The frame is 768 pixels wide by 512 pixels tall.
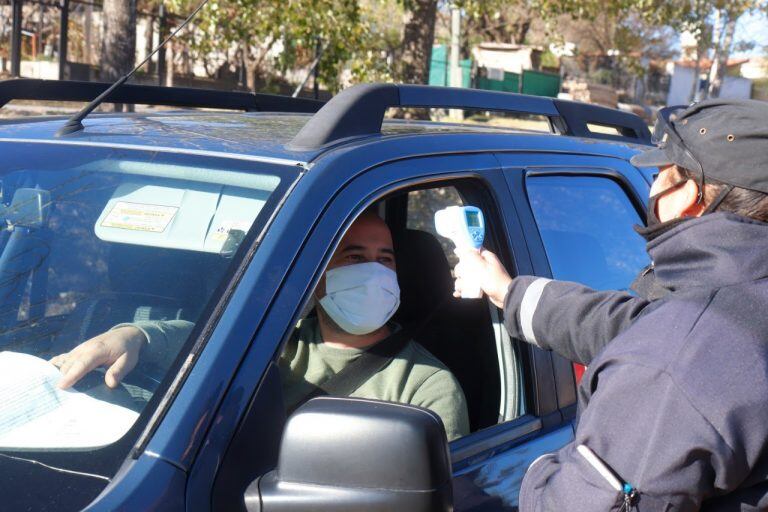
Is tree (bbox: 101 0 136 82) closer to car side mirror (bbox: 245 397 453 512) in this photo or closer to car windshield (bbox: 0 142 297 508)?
car windshield (bbox: 0 142 297 508)

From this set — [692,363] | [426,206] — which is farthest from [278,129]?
[692,363]

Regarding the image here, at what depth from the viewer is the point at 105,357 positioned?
67.5 inches

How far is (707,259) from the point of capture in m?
1.62

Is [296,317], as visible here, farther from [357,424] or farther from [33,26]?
[33,26]

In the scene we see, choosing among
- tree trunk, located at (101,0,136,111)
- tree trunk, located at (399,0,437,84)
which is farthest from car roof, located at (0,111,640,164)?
tree trunk, located at (399,0,437,84)

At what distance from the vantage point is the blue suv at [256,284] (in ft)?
4.73

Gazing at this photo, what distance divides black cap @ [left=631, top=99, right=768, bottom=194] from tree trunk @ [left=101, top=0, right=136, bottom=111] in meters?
6.44

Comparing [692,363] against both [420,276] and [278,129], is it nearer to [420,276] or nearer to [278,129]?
[278,129]

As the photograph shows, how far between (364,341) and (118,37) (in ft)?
19.6

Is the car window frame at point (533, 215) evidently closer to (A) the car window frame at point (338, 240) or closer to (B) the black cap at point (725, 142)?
(A) the car window frame at point (338, 240)

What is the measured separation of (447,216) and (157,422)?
3.27 feet

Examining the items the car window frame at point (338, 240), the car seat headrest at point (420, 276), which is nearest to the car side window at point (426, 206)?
the car seat headrest at point (420, 276)

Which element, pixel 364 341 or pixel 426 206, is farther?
pixel 426 206

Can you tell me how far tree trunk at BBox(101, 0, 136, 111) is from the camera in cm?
755
